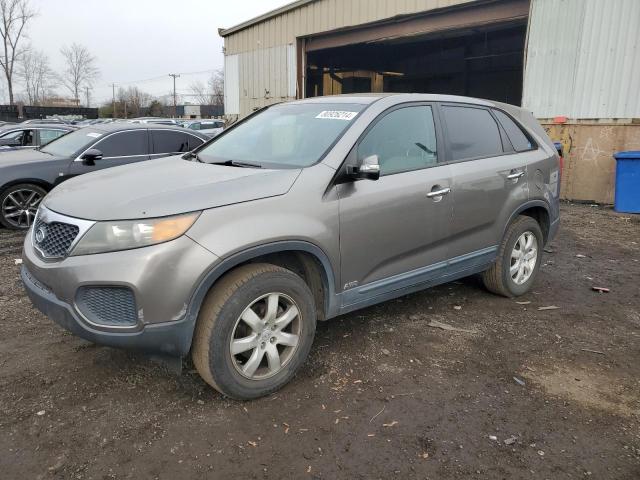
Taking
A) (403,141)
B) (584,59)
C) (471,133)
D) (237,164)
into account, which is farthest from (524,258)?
(584,59)

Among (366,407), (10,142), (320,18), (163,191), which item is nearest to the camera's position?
(163,191)

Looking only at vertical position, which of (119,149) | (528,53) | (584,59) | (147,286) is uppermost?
(528,53)

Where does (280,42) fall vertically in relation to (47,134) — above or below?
above

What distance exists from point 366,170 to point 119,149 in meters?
5.76

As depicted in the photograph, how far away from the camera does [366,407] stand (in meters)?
2.91

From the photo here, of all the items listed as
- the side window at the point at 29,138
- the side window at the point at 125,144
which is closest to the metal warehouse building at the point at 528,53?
the side window at the point at 29,138

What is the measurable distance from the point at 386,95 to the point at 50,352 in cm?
297

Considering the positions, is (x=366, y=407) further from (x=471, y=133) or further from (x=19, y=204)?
(x=19, y=204)

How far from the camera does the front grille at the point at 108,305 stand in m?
2.51

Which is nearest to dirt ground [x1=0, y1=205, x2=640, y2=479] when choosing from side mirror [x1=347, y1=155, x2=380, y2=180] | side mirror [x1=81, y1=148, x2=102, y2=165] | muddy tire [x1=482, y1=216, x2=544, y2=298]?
muddy tire [x1=482, y1=216, x2=544, y2=298]

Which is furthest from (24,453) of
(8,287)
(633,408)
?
(633,408)

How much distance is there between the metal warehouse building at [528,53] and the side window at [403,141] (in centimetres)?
756

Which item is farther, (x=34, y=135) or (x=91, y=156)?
(x=34, y=135)

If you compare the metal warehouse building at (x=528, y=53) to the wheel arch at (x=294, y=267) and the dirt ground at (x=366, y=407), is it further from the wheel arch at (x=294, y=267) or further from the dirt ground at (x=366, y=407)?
the wheel arch at (x=294, y=267)
